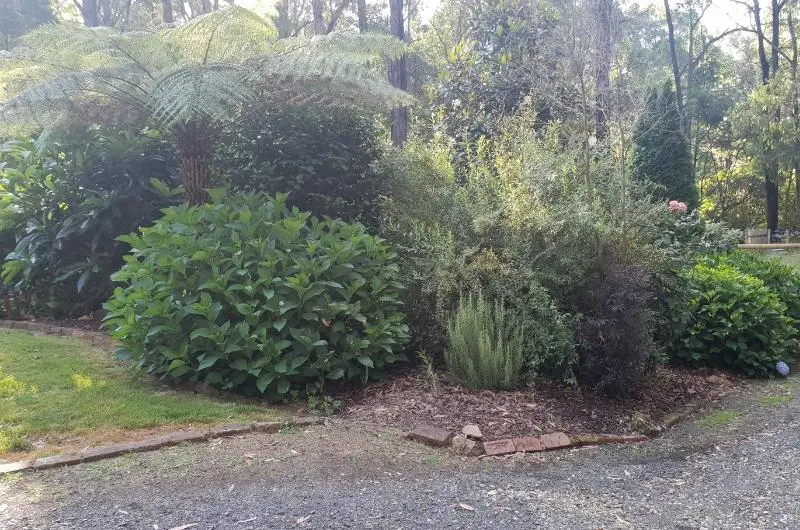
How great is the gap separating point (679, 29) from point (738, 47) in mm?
2800

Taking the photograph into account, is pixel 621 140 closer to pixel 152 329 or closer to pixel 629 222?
pixel 629 222

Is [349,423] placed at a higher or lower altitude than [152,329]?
lower

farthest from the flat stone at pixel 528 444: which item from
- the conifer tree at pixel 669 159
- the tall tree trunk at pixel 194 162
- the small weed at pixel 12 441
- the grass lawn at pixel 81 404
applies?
the conifer tree at pixel 669 159

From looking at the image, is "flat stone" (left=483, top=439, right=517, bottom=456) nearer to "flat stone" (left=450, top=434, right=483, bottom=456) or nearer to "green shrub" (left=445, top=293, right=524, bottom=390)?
"flat stone" (left=450, top=434, right=483, bottom=456)

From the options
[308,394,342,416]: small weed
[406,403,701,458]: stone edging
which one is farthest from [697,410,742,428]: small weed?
[308,394,342,416]: small weed

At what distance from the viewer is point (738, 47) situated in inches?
1128

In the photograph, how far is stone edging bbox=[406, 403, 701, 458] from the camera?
11.0 feet

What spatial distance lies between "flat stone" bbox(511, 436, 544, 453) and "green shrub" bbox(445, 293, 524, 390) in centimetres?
67

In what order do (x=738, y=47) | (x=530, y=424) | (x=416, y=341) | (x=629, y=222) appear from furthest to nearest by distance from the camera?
(x=738, y=47), (x=416, y=341), (x=629, y=222), (x=530, y=424)

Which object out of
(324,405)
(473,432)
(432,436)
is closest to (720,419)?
(473,432)

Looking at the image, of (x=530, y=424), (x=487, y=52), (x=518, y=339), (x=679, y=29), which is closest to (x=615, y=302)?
(x=518, y=339)

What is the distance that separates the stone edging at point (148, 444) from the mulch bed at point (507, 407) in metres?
0.48

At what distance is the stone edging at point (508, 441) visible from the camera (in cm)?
335

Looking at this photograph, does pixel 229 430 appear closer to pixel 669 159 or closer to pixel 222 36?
pixel 222 36
